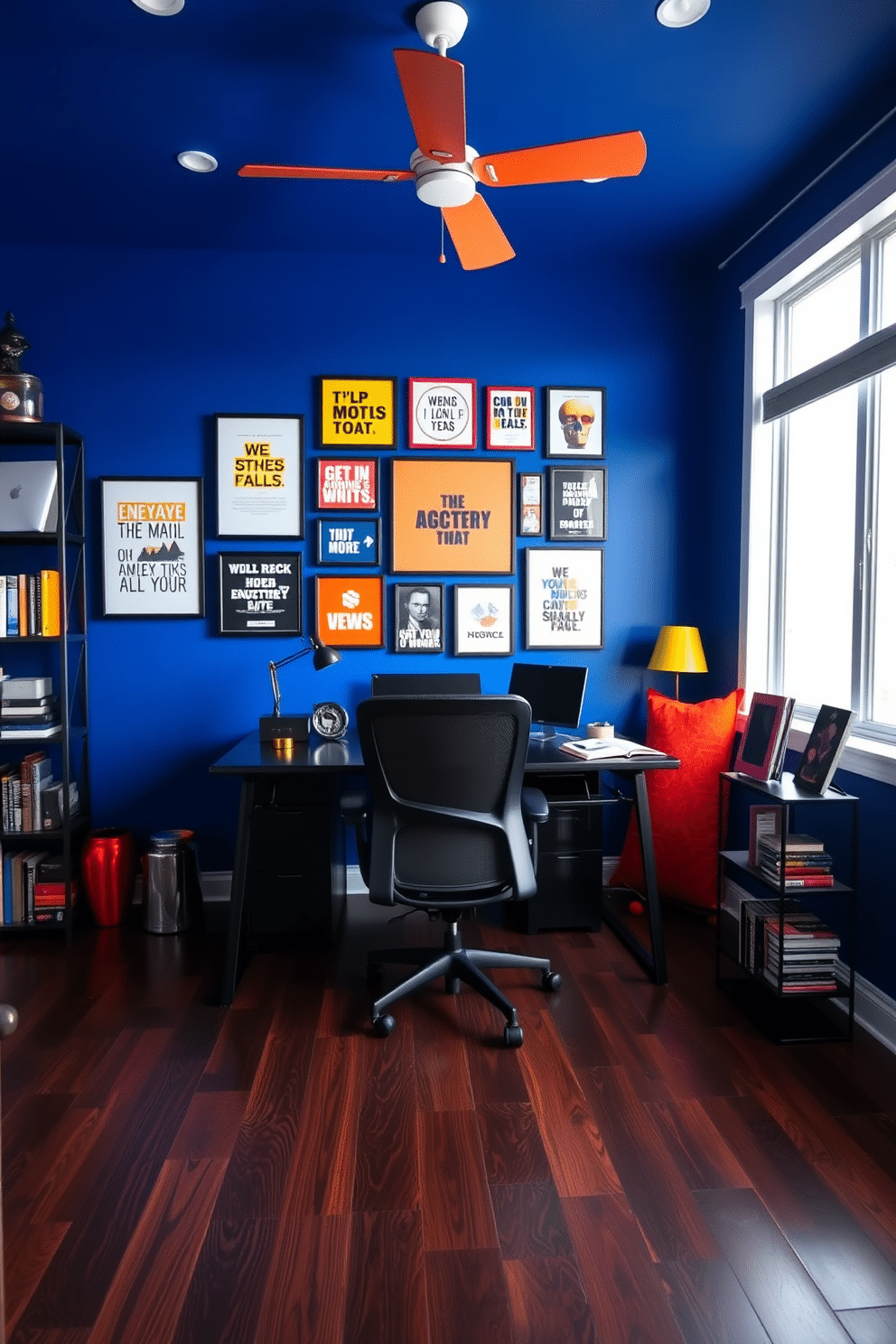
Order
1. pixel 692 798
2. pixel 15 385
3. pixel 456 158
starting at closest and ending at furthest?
pixel 456 158
pixel 15 385
pixel 692 798

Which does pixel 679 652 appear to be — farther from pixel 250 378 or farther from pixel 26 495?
pixel 26 495

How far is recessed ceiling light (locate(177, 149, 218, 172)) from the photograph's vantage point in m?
2.88

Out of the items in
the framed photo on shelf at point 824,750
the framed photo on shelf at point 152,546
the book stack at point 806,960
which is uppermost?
the framed photo on shelf at point 152,546

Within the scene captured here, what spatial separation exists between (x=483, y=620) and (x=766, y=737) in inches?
56.8

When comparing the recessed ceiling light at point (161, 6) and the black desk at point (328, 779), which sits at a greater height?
the recessed ceiling light at point (161, 6)

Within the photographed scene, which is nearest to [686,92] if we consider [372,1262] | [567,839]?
[567,839]

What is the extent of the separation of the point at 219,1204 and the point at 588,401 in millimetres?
3372

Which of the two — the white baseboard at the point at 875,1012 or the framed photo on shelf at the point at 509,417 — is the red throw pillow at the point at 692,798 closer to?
the white baseboard at the point at 875,1012

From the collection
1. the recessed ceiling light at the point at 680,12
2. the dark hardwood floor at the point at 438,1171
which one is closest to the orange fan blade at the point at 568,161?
the recessed ceiling light at the point at 680,12

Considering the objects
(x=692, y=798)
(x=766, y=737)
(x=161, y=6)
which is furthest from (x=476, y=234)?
(x=692, y=798)

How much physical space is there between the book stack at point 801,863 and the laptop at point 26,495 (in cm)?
306

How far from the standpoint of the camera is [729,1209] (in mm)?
1771

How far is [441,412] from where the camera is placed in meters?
3.77

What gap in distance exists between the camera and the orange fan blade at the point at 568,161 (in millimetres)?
2078
